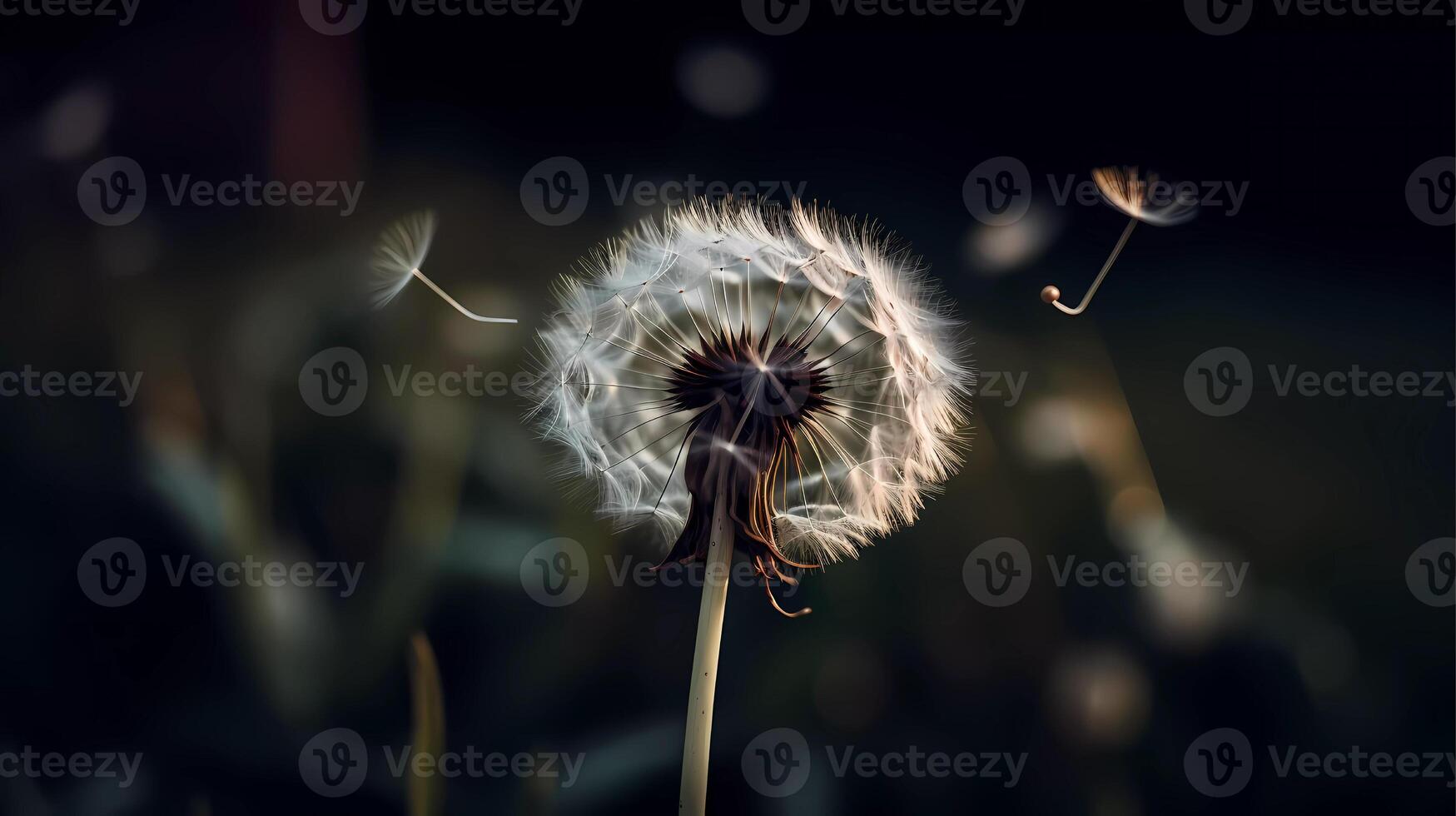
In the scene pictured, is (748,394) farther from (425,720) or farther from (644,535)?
(425,720)

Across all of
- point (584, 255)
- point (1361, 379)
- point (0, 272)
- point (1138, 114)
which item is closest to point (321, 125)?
point (584, 255)

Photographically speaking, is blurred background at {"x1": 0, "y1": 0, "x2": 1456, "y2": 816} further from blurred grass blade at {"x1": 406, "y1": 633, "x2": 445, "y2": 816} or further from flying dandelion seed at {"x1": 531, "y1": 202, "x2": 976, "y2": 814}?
flying dandelion seed at {"x1": 531, "y1": 202, "x2": 976, "y2": 814}

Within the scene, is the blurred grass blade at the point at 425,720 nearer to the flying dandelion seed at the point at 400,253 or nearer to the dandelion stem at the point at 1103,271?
the flying dandelion seed at the point at 400,253

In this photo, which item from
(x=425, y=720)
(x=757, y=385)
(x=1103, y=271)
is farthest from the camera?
(x=425, y=720)

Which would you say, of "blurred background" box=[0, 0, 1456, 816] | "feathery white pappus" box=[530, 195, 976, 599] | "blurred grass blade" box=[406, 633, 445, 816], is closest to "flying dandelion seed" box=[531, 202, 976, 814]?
"feathery white pappus" box=[530, 195, 976, 599]

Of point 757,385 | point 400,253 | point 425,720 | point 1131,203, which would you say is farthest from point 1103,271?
point 425,720

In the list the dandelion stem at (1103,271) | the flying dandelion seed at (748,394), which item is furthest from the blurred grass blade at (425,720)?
the dandelion stem at (1103,271)
